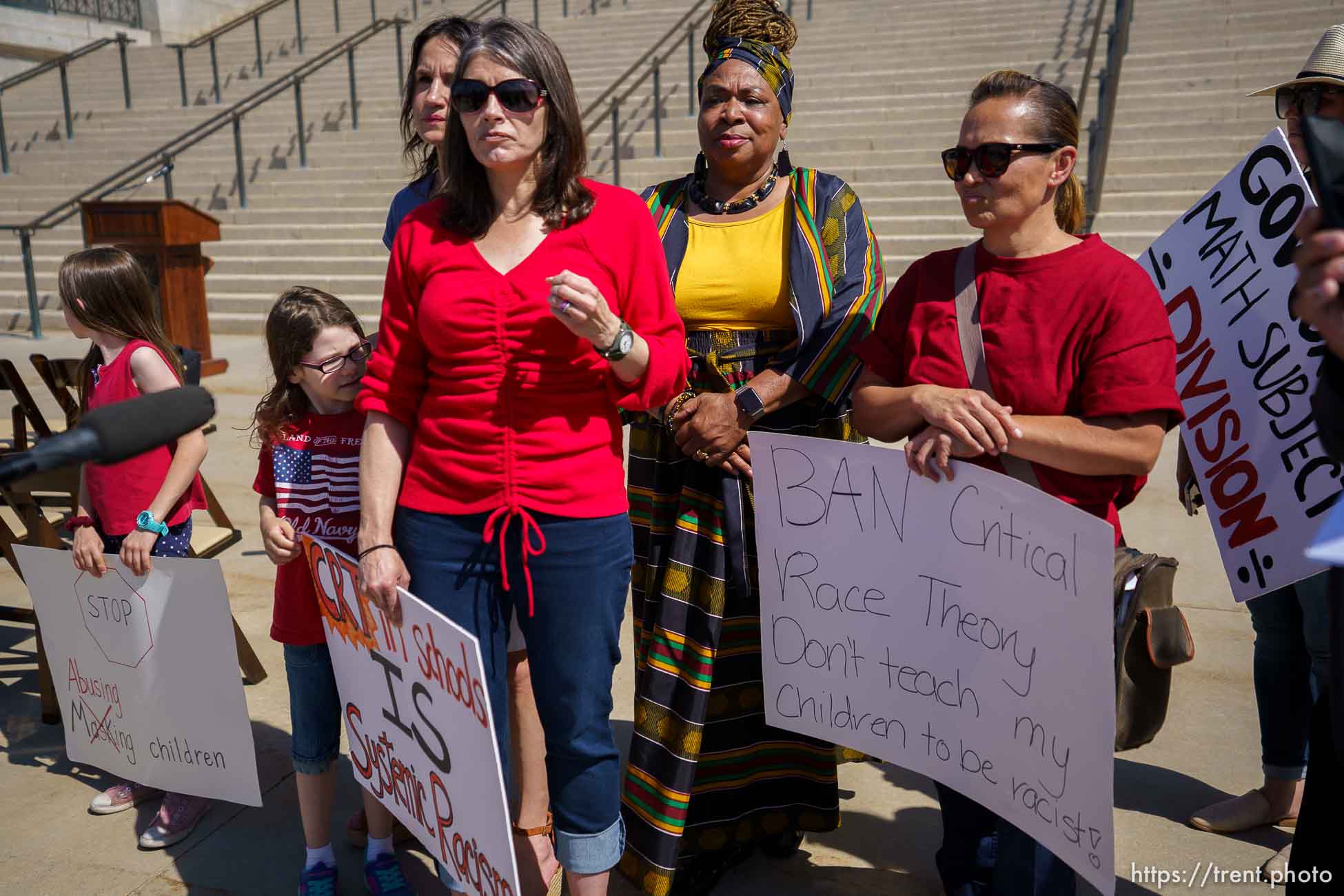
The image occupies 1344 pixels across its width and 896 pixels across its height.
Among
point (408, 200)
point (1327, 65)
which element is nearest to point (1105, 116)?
point (1327, 65)

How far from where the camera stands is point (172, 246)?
30.0 feet

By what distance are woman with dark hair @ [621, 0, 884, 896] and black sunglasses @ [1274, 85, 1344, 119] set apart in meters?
1.00

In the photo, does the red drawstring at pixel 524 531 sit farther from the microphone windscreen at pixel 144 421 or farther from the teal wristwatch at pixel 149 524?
the teal wristwatch at pixel 149 524

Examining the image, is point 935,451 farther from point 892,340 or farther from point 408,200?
point 408,200

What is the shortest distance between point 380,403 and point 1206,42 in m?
12.8

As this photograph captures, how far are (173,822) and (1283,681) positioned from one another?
9.47 feet

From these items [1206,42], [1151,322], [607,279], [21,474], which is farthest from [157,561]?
[1206,42]

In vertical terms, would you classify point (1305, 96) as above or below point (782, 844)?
above

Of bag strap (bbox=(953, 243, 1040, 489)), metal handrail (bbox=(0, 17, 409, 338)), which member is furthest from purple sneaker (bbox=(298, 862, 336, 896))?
→ metal handrail (bbox=(0, 17, 409, 338))

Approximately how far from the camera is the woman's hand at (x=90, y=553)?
109 inches

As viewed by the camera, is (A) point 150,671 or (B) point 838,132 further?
(B) point 838,132

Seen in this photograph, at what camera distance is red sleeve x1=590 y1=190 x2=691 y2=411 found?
206cm

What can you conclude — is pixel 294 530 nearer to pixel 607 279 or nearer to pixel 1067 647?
pixel 607 279

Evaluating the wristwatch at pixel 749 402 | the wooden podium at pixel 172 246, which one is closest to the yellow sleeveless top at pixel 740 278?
the wristwatch at pixel 749 402
